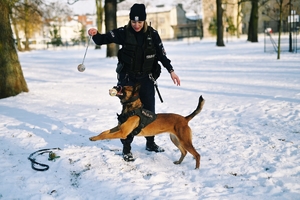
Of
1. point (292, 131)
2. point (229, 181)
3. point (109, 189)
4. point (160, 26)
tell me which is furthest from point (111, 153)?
point (160, 26)

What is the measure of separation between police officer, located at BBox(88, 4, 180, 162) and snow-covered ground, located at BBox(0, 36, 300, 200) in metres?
0.70

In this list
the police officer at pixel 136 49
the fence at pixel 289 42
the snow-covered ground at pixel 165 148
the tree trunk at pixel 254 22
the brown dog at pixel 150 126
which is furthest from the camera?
the tree trunk at pixel 254 22

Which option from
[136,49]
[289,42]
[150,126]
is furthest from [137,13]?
[289,42]

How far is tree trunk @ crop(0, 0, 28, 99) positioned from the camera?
30.1 ft

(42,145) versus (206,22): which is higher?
(206,22)

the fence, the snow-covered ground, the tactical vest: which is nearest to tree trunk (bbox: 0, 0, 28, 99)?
the snow-covered ground

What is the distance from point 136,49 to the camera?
172 inches

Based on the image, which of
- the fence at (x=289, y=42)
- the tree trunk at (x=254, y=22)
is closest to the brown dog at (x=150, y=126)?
the fence at (x=289, y=42)

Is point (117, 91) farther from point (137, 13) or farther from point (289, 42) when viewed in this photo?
point (289, 42)

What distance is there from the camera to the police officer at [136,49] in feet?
14.1

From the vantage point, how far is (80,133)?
6043 millimetres

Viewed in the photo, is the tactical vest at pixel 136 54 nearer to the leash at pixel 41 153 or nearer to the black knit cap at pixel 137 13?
the black knit cap at pixel 137 13

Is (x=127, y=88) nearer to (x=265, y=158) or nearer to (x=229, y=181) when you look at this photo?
(x=229, y=181)

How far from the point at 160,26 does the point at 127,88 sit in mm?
84618
